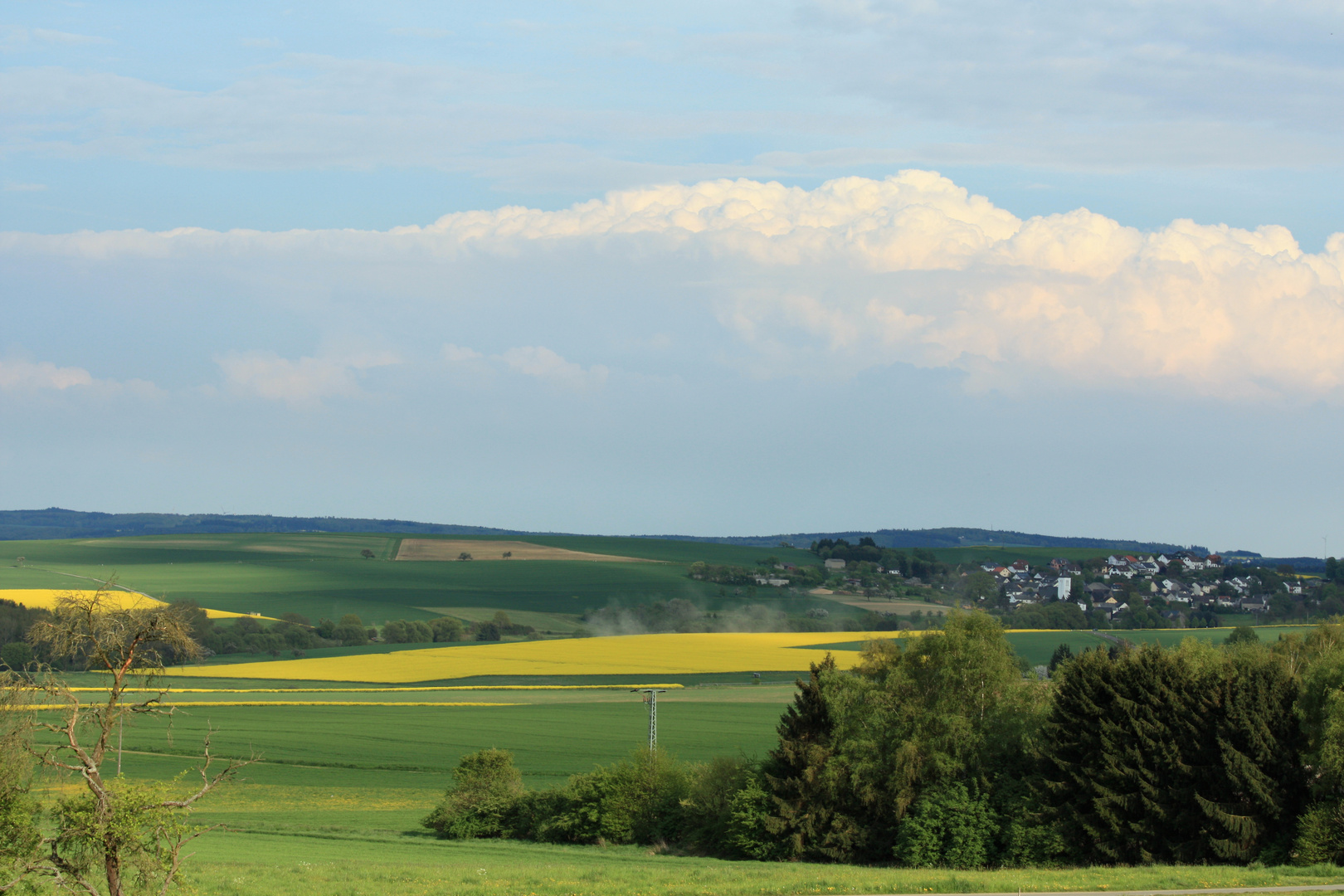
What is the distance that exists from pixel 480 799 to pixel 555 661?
5342 centimetres

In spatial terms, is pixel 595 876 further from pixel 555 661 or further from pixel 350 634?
pixel 350 634

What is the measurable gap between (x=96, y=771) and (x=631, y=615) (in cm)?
12397

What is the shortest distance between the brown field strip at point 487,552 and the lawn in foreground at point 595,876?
137 meters

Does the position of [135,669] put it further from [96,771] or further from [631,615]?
[631,615]

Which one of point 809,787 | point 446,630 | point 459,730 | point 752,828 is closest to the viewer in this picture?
point 752,828

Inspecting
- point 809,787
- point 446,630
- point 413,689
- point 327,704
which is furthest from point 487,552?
point 809,787

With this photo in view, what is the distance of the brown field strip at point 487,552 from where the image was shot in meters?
178

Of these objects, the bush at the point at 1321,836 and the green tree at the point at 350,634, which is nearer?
the bush at the point at 1321,836

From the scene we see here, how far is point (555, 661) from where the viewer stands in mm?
103000

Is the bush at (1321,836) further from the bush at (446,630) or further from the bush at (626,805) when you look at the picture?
the bush at (446,630)

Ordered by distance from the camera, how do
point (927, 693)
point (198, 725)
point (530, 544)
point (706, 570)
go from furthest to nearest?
point (530, 544)
point (706, 570)
point (198, 725)
point (927, 693)

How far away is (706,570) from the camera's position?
168000 mm

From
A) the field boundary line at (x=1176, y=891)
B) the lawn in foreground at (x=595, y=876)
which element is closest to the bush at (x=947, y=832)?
the lawn in foreground at (x=595, y=876)

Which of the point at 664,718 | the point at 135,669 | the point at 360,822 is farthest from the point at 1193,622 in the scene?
the point at 135,669
